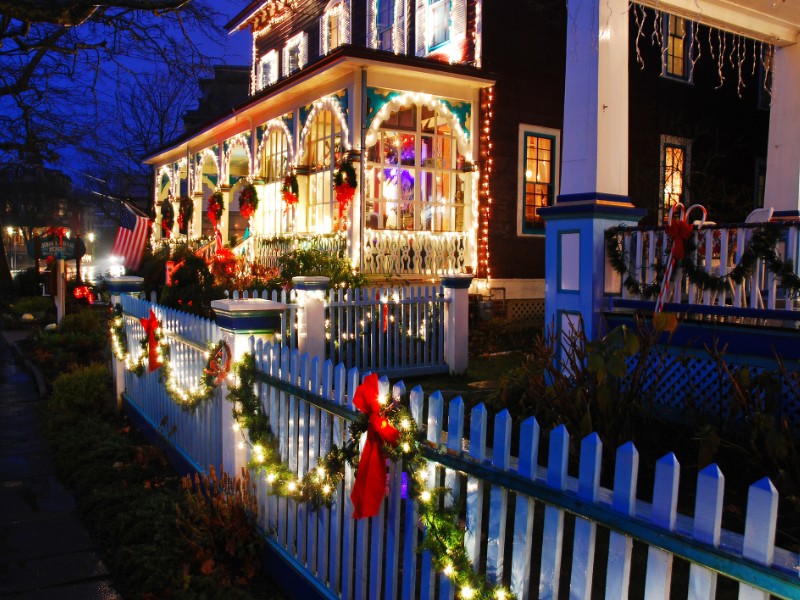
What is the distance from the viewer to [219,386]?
4918 millimetres

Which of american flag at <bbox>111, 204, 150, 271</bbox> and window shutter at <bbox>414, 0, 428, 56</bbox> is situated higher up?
window shutter at <bbox>414, 0, 428, 56</bbox>

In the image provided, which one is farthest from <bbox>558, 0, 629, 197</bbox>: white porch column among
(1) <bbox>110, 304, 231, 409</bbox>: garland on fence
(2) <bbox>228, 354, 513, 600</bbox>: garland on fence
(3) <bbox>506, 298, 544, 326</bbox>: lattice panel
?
(3) <bbox>506, 298, 544, 326</bbox>: lattice panel

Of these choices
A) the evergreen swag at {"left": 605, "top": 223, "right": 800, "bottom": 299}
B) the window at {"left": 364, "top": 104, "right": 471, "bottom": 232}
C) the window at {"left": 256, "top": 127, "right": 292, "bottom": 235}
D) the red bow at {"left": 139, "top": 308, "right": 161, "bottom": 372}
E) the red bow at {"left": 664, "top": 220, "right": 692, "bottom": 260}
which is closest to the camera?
the evergreen swag at {"left": 605, "top": 223, "right": 800, "bottom": 299}

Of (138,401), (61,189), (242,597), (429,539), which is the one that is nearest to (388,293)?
(138,401)

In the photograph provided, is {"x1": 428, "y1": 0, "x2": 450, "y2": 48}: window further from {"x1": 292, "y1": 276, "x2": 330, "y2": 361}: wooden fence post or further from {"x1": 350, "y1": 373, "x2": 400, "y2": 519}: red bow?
{"x1": 350, "y1": 373, "x2": 400, "y2": 519}: red bow

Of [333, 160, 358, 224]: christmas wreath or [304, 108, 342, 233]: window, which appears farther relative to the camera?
[304, 108, 342, 233]: window

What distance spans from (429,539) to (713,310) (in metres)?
4.44

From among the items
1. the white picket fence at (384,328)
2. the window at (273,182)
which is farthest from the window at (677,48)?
the white picket fence at (384,328)

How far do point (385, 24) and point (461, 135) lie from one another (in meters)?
4.45

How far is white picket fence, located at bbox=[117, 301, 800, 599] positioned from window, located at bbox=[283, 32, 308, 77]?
55.9ft

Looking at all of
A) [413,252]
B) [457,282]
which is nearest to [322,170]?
[413,252]

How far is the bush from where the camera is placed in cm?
829

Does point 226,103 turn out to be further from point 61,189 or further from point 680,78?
point 680,78

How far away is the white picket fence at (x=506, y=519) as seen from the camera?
1740 mm
